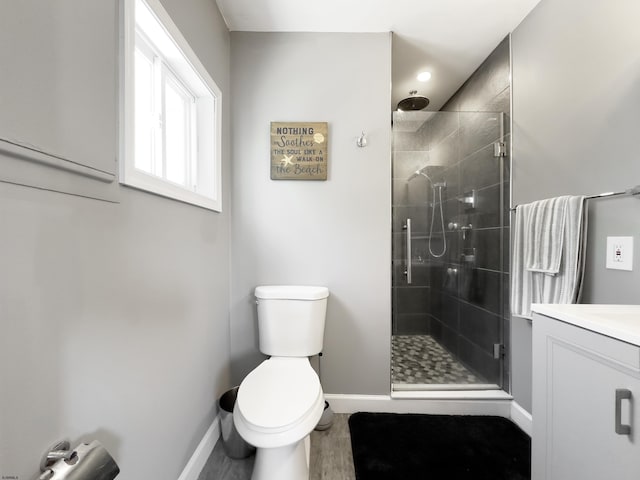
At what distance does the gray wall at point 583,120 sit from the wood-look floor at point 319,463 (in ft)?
3.69

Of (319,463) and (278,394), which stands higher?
(278,394)

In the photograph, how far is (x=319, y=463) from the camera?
134 cm

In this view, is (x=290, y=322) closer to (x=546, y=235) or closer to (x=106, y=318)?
(x=106, y=318)

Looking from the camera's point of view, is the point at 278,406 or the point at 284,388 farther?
the point at 284,388

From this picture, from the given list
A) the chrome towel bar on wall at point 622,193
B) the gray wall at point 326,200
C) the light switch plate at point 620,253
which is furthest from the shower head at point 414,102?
the light switch plate at point 620,253

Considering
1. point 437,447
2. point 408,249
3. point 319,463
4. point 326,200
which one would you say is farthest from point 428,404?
point 326,200

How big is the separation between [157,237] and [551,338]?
1369 mm

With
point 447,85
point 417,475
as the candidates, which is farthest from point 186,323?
point 447,85

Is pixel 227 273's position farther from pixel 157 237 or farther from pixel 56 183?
pixel 56 183

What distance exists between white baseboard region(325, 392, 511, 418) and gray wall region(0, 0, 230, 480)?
2.81ft

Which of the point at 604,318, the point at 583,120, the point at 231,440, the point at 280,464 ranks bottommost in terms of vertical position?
the point at 231,440

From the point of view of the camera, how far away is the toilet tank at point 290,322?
1.54 meters

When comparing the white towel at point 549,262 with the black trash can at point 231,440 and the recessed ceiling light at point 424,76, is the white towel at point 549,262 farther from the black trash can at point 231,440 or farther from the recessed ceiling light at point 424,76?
the black trash can at point 231,440

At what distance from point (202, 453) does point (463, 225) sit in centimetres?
208
